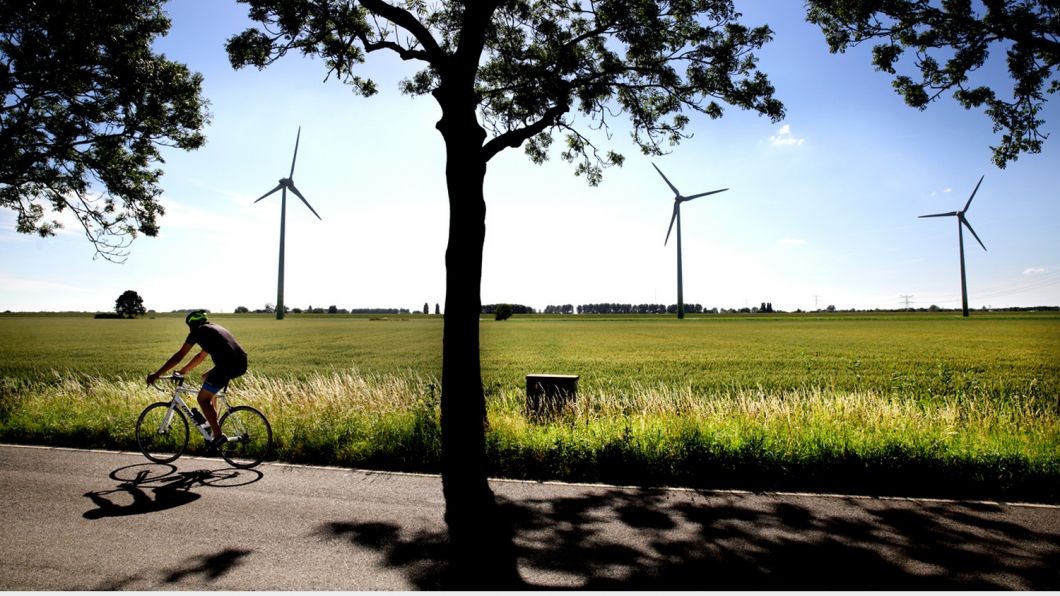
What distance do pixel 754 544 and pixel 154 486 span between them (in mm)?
7149

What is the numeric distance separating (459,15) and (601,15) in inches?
124

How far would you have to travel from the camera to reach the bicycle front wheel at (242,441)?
7348 mm

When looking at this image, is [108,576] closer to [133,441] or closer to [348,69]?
[133,441]

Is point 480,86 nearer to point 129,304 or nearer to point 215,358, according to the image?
point 215,358

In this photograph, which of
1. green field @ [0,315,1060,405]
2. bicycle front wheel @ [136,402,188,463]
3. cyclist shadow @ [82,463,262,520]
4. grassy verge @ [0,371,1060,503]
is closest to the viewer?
cyclist shadow @ [82,463,262,520]

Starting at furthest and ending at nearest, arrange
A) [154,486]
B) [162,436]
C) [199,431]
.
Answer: [162,436], [199,431], [154,486]

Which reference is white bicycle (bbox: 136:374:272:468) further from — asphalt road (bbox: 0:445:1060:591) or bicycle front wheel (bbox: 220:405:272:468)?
asphalt road (bbox: 0:445:1060:591)

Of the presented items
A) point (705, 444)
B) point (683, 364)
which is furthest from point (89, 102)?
point (683, 364)

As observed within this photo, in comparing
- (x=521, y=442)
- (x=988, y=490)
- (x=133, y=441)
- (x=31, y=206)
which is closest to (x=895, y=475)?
(x=988, y=490)

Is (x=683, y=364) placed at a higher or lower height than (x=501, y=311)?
lower

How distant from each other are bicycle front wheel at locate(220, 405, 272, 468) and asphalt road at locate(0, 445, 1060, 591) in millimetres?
854

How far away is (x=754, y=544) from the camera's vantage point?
14.8ft

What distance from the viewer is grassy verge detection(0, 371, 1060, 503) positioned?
20.2 feet

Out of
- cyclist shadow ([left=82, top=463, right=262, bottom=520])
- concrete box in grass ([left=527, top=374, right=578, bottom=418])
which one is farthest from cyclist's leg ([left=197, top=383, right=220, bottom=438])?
concrete box in grass ([left=527, top=374, right=578, bottom=418])
